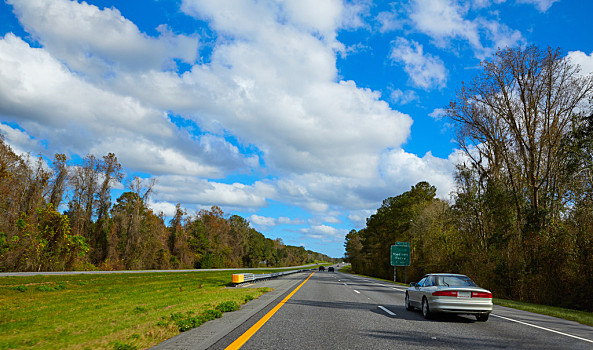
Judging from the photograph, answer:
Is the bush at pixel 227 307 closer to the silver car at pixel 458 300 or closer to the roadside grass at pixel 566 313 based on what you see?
the silver car at pixel 458 300

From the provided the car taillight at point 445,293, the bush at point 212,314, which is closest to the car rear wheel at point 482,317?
the car taillight at point 445,293

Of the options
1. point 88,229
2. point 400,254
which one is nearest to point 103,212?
point 88,229

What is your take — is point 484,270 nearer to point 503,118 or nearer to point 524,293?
point 524,293

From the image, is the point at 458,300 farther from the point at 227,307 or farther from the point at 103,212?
the point at 103,212

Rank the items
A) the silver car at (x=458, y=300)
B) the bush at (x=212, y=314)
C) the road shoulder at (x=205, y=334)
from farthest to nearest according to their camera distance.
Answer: the silver car at (x=458, y=300), the bush at (x=212, y=314), the road shoulder at (x=205, y=334)

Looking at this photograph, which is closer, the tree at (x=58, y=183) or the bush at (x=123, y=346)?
the bush at (x=123, y=346)

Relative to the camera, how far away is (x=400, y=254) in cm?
4719

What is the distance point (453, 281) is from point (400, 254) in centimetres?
3799

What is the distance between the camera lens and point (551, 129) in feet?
78.4

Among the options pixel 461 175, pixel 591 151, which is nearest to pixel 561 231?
pixel 591 151

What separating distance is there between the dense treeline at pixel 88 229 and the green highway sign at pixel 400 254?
38549mm

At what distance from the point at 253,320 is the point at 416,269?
46132 mm

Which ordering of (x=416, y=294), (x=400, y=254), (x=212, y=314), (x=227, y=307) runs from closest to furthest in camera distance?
1. (x=212, y=314)
2. (x=227, y=307)
3. (x=416, y=294)
4. (x=400, y=254)

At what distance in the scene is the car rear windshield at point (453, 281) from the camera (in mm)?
10679
